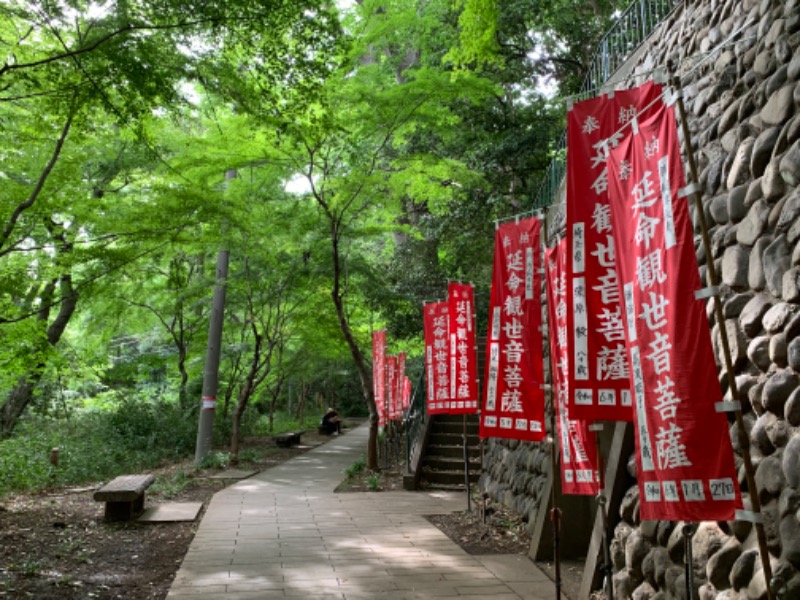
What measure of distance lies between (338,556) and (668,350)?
14.7 ft

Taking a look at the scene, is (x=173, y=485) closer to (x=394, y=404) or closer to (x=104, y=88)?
(x=394, y=404)

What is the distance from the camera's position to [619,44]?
7609 mm

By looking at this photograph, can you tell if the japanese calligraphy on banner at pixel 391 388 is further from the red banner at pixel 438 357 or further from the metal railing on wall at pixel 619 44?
the metal railing on wall at pixel 619 44

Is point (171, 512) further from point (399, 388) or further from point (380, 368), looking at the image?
point (399, 388)

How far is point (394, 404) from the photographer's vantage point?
15.7 m

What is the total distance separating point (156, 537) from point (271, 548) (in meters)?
1.65

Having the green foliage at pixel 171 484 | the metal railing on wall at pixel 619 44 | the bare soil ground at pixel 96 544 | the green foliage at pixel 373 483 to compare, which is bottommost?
the bare soil ground at pixel 96 544

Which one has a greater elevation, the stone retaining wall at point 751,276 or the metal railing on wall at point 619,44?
the metal railing on wall at point 619,44

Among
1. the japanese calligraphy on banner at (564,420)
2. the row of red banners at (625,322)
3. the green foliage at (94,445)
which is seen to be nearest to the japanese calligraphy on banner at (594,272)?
the row of red banners at (625,322)

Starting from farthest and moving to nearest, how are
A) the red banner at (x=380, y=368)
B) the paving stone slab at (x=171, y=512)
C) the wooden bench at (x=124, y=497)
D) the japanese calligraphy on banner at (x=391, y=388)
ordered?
the japanese calligraphy on banner at (x=391, y=388) < the red banner at (x=380, y=368) < the paving stone slab at (x=171, y=512) < the wooden bench at (x=124, y=497)

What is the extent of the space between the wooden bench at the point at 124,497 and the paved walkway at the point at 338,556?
3.07 ft

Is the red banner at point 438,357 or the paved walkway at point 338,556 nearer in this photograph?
the paved walkway at point 338,556

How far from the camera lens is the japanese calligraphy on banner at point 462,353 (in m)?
9.77

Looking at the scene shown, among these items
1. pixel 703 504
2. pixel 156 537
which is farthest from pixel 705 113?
pixel 156 537
